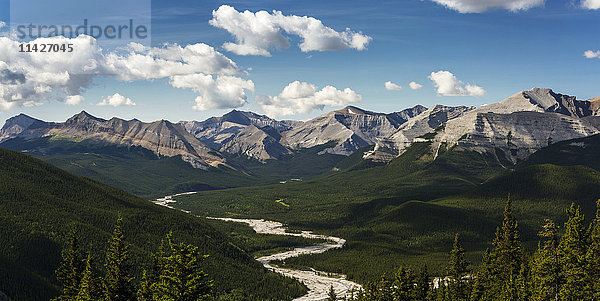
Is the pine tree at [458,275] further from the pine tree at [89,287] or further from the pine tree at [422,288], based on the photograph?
the pine tree at [89,287]

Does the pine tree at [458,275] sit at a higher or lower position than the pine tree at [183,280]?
lower

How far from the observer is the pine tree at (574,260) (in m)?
80.7

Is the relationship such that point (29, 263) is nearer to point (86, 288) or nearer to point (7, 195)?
point (7, 195)

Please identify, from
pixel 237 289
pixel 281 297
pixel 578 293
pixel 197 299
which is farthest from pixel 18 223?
pixel 578 293

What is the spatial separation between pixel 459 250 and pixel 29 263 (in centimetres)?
13832

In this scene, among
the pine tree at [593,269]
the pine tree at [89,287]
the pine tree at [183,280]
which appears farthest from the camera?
the pine tree at [593,269]

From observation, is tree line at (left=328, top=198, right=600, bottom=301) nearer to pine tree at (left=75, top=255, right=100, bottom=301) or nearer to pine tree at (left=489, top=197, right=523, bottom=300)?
pine tree at (left=489, top=197, right=523, bottom=300)

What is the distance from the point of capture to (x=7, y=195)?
198 metres

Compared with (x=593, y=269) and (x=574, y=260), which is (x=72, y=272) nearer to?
(x=574, y=260)

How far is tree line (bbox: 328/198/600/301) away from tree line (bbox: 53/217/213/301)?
41.4 m

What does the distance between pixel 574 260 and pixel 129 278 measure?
77921 mm

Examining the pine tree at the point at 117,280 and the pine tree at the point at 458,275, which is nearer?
the pine tree at the point at 117,280

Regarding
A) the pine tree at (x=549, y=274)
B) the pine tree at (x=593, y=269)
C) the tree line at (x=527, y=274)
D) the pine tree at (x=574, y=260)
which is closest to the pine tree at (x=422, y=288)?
the tree line at (x=527, y=274)

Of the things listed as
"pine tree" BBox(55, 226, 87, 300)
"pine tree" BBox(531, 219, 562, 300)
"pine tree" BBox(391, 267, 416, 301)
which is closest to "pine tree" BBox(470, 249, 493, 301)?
"pine tree" BBox(391, 267, 416, 301)
